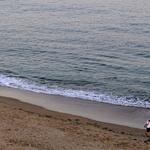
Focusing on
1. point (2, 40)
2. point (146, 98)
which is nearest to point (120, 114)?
point (146, 98)

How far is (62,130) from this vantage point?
1233cm

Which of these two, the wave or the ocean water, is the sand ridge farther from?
the ocean water

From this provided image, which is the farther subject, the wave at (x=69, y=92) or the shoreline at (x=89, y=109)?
the wave at (x=69, y=92)

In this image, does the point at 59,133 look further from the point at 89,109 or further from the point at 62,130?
the point at 89,109

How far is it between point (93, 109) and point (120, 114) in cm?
136

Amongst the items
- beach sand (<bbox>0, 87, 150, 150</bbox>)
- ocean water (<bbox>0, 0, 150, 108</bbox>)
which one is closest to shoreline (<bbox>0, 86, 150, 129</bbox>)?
beach sand (<bbox>0, 87, 150, 150</bbox>)

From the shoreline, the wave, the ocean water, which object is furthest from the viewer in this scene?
the ocean water

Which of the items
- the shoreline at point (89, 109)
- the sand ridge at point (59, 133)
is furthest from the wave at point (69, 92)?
the sand ridge at point (59, 133)

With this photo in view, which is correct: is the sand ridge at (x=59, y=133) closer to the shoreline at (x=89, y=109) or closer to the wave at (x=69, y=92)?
the shoreline at (x=89, y=109)

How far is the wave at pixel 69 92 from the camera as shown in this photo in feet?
55.5

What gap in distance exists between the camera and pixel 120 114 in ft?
50.8

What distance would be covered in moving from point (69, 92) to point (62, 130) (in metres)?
6.17

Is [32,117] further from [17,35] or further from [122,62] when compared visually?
[17,35]

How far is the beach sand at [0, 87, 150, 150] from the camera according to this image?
424 inches
